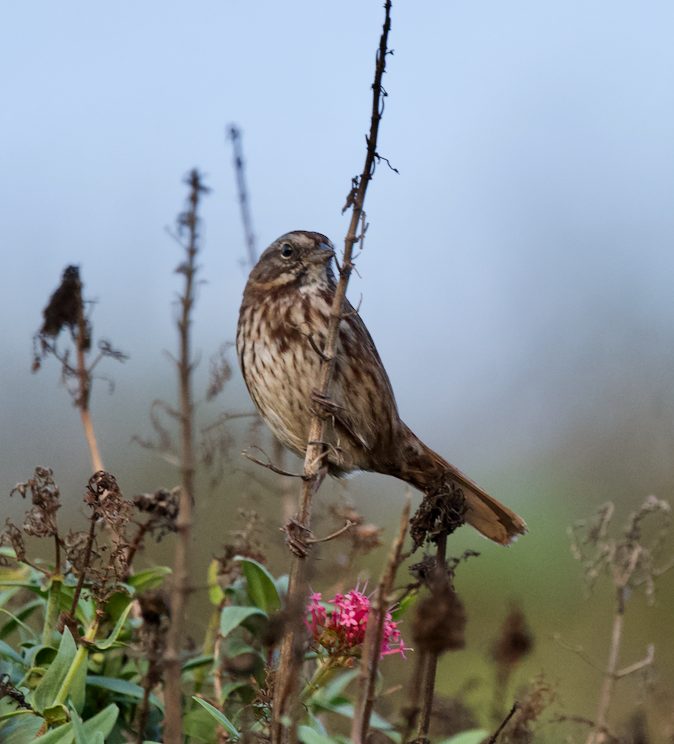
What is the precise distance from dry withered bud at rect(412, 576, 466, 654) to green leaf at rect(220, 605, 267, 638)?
3.50ft

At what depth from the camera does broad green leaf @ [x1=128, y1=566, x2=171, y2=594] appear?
242cm

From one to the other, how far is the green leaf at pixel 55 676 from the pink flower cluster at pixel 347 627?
0.59m

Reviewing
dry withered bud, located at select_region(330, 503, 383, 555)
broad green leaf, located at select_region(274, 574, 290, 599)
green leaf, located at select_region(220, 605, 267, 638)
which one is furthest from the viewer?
dry withered bud, located at select_region(330, 503, 383, 555)

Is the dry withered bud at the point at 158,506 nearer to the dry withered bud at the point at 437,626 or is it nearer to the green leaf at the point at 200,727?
the green leaf at the point at 200,727

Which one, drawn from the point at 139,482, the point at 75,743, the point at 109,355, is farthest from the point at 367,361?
the point at 139,482

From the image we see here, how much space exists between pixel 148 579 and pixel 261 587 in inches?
13.9

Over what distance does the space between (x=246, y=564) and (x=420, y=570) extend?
0.66 meters

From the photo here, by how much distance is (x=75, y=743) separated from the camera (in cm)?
168

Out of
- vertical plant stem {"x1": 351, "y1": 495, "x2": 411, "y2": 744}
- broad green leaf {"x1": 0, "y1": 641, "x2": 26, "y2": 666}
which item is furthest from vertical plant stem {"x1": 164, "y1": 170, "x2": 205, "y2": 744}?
broad green leaf {"x1": 0, "y1": 641, "x2": 26, "y2": 666}

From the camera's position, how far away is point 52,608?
7.07 ft

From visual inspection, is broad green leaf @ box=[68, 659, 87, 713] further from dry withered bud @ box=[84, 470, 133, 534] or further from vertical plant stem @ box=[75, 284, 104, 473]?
vertical plant stem @ box=[75, 284, 104, 473]

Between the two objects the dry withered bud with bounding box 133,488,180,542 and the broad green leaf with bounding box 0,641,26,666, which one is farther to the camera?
the dry withered bud with bounding box 133,488,180,542

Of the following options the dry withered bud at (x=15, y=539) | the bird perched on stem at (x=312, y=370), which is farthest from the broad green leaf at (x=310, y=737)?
the bird perched on stem at (x=312, y=370)

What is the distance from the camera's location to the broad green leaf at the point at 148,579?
2.42 metres
